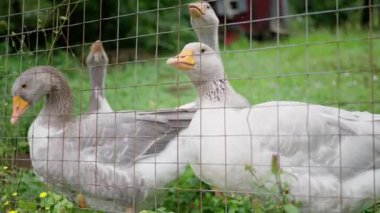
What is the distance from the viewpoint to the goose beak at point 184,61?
3758 mm

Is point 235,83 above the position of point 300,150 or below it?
above

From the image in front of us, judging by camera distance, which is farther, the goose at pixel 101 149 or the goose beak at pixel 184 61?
the goose at pixel 101 149

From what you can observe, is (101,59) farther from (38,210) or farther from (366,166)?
(366,166)

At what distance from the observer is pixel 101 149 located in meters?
4.52

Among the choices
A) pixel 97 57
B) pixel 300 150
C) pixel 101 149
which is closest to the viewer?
pixel 300 150

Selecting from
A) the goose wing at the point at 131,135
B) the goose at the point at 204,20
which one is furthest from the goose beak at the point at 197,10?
the goose wing at the point at 131,135

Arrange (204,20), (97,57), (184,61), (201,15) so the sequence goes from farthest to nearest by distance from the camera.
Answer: (97,57) < (204,20) < (201,15) < (184,61)

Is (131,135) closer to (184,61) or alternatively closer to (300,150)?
(184,61)

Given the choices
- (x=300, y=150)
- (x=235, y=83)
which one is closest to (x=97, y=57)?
(x=300, y=150)

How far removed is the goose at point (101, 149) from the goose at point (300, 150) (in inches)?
34.5

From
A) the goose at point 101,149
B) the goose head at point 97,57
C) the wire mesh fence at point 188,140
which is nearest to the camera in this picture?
the wire mesh fence at point 188,140

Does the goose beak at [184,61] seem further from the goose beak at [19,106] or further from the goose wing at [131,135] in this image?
the goose beak at [19,106]

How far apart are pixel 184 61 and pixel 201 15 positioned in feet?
3.82

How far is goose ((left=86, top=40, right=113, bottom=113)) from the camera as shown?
229 inches
